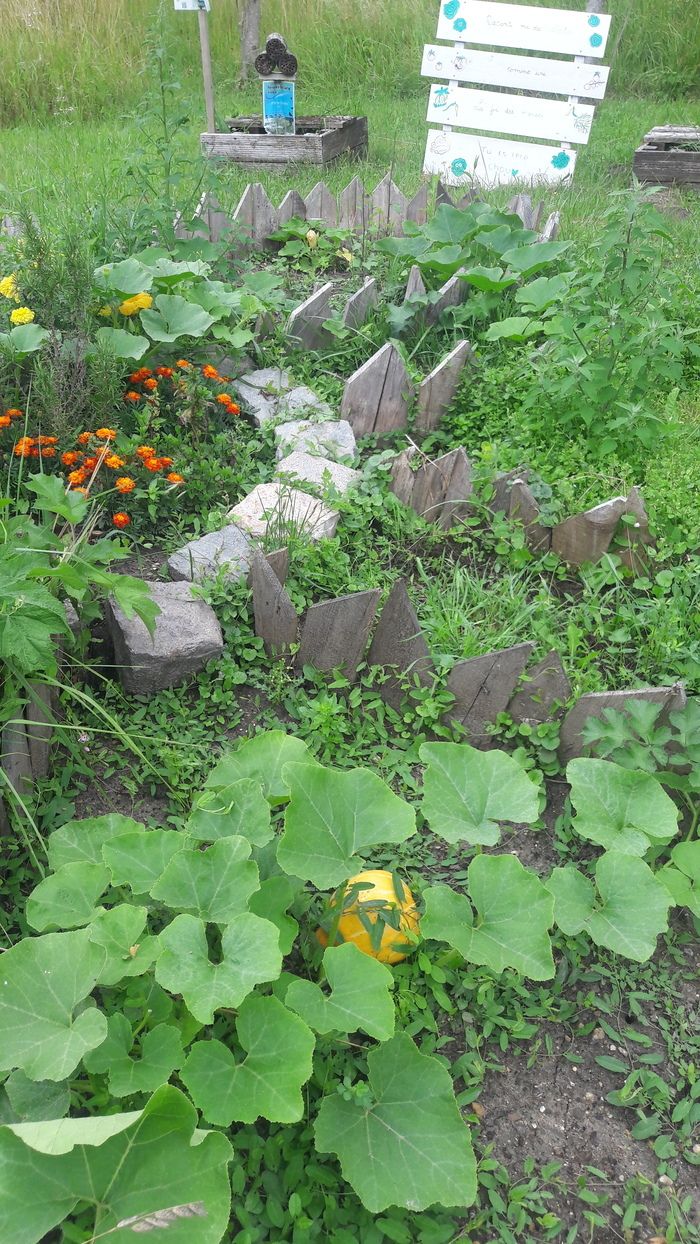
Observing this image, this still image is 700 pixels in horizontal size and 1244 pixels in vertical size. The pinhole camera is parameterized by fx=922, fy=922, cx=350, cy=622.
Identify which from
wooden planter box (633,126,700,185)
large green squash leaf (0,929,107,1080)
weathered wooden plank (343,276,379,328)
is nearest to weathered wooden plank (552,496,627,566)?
weathered wooden plank (343,276,379,328)

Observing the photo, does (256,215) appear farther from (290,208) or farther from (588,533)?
(588,533)

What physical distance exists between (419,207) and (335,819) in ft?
13.9

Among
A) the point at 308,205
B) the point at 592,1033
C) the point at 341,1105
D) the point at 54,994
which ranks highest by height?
the point at 308,205

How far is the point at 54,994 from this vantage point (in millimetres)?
1629

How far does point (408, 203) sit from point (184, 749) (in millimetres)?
3964

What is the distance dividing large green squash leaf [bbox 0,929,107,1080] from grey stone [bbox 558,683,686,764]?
1.36 metres

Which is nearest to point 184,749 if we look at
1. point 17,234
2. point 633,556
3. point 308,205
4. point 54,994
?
point 54,994

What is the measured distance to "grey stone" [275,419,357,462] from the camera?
3.43 m

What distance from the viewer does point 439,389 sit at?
3684mm

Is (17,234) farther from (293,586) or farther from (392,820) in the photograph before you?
(392,820)

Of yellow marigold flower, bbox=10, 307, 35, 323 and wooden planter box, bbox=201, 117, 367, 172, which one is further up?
wooden planter box, bbox=201, 117, 367, 172

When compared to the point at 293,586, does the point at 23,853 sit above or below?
below

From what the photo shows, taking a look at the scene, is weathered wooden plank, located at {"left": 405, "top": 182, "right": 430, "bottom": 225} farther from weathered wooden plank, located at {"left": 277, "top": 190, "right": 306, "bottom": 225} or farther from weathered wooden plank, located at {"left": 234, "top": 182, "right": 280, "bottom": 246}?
weathered wooden plank, located at {"left": 234, "top": 182, "right": 280, "bottom": 246}

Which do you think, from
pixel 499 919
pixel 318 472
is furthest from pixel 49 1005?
pixel 318 472
